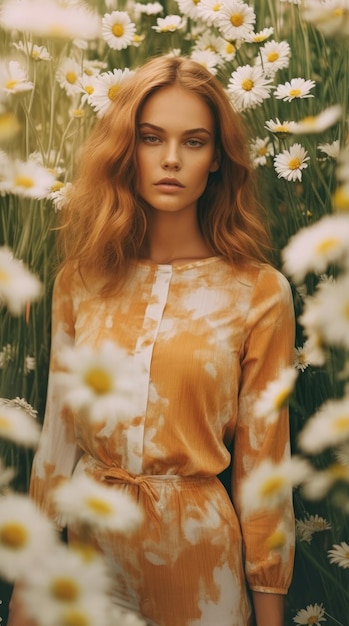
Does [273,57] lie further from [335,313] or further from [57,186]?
[335,313]

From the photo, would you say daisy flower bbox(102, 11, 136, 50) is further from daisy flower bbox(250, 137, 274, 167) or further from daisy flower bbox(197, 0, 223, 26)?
daisy flower bbox(250, 137, 274, 167)

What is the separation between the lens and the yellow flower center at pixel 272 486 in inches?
16.2

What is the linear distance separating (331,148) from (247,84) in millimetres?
162

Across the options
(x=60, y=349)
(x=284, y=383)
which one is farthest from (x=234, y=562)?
(x=284, y=383)

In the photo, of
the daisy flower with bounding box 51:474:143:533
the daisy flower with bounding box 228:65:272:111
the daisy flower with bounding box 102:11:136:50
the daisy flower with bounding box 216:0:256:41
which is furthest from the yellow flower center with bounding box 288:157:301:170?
the daisy flower with bounding box 51:474:143:533

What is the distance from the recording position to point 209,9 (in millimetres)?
1104

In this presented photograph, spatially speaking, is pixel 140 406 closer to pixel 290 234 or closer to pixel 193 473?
pixel 193 473

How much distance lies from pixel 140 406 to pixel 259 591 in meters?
0.28

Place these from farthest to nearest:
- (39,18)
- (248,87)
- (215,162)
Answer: (248,87) < (215,162) < (39,18)

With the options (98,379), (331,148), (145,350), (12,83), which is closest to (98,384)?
(98,379)

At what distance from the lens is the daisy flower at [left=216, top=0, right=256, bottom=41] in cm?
110

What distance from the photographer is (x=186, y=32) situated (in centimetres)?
120

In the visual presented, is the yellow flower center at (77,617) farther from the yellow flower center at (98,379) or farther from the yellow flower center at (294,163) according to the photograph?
A: the yellow flower center at (294,163)

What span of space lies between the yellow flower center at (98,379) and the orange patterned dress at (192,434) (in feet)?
1.56
